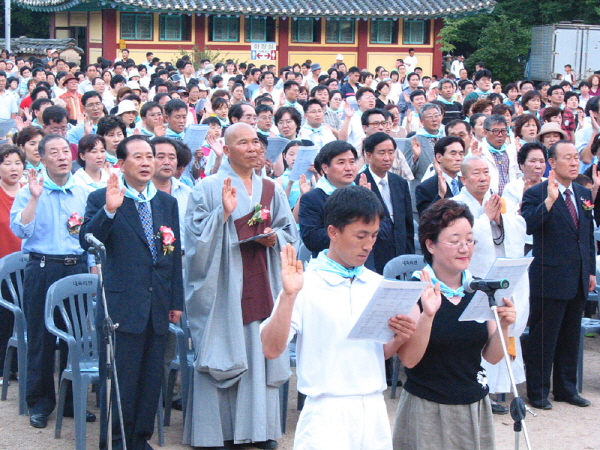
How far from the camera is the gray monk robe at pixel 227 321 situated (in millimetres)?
5254

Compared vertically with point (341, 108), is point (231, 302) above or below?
below

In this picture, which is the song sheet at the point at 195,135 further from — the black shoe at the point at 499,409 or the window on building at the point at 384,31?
the window on building at the point at 384,31

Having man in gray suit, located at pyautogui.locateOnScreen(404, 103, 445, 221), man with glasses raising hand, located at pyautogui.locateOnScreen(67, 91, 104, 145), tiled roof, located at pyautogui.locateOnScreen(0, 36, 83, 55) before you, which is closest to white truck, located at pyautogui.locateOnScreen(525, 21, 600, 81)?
tiled roof, located at pyautogui.locateOnScreen(0, 36, 83, 55)

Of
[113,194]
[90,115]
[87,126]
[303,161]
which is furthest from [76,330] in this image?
[90,115]

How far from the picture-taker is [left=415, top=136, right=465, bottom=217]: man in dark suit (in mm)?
6766

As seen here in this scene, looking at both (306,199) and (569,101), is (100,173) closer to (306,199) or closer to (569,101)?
(306,199)

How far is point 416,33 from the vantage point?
3012cm

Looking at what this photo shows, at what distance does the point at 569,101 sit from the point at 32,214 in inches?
389

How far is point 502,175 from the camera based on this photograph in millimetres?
8086

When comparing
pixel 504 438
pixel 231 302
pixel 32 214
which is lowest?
pixel 504 438

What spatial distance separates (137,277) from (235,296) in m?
0.63

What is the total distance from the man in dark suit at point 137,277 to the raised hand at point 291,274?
1900 mm

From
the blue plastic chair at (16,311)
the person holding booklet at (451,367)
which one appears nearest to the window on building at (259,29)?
the blue plastic chair at (16,311)

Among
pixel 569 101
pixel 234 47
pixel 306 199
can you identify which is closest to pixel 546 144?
pixel 306 199
